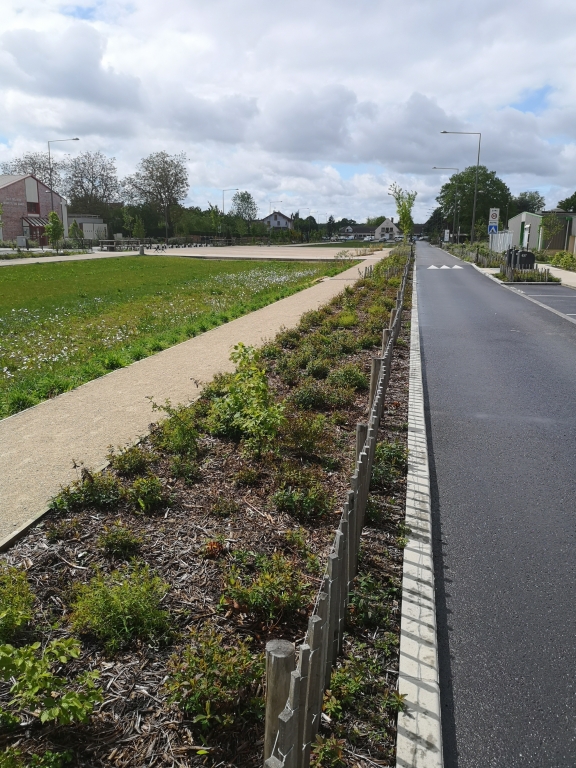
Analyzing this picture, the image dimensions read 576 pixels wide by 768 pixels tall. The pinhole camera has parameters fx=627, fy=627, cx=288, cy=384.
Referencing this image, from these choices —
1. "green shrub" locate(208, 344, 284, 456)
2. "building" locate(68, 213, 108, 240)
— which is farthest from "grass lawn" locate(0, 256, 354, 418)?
"building" locate(68, 213, 108, 240)

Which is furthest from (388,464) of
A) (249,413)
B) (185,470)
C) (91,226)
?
(91,226)

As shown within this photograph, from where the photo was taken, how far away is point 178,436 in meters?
6.41

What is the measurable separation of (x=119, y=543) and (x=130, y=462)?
143cm

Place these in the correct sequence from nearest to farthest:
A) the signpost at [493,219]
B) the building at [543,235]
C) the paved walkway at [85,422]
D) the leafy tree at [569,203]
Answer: the paved walkway at [85,422], the signpost at [493,219], the building at [543,235], the leafy tree at [569,203]

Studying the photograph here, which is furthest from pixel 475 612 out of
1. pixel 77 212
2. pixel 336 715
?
pixel 77 212

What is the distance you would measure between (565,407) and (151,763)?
745 centimetres

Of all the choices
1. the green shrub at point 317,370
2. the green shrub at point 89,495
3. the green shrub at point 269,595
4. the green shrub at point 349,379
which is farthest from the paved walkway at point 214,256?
the green shrub at point 269,595

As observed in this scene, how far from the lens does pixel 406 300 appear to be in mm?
21453

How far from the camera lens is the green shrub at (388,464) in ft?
19.0

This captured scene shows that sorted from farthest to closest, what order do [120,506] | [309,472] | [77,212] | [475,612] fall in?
[77,212] < [309,472] < [120,506] < [475,612]

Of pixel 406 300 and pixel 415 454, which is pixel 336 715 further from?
pixel 406 300

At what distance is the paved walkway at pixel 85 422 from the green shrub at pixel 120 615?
1445 millimetres

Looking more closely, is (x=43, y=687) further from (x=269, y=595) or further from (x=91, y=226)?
(x=91, y=226)

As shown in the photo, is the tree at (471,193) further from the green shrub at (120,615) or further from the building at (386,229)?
the green shrub at (120,615)
